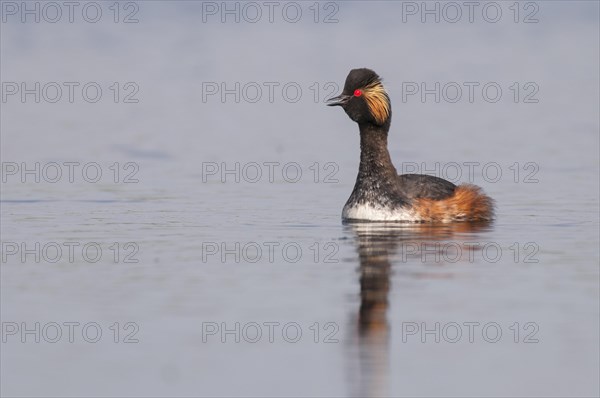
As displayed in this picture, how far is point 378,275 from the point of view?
1683cm

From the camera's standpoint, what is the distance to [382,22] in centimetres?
5203

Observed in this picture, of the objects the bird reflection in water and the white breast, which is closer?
the bird reflection in water

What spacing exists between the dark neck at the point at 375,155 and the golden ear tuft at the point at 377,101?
0.25 meters

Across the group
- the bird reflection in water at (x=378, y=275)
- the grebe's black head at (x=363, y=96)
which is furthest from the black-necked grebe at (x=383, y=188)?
the bird reflection in water at (x=378, y=275)

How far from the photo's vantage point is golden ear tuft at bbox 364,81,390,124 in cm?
2272

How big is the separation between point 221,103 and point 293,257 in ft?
67.6

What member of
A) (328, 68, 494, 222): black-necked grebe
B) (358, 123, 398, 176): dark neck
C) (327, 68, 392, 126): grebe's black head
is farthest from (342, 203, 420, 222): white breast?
(327, 68, 392, 126): grebe's black head

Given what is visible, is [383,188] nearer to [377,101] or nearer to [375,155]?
[375,155]

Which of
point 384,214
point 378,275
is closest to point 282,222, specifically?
point 384,214

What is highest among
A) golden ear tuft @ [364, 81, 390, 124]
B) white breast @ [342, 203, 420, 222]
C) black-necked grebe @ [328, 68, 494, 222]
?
golden ear tuft @ [364, 81, 390, 124]

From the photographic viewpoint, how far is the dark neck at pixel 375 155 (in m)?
22.9

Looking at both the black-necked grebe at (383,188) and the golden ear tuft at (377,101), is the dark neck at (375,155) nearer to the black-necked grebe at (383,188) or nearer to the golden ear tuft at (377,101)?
the black-necked grebe at (383,188)

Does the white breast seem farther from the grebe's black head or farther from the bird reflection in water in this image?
the grebe's black head

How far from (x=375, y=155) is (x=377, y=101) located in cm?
83
